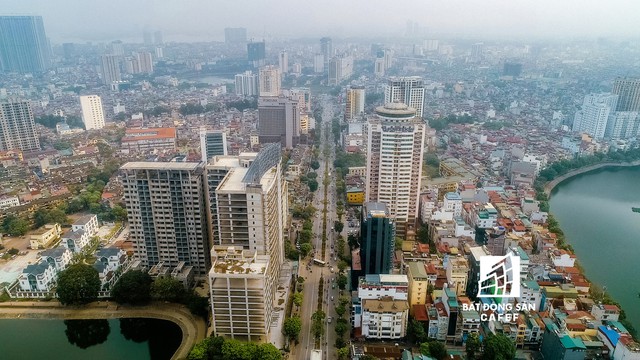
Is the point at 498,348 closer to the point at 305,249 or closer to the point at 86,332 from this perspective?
the point at 305,249

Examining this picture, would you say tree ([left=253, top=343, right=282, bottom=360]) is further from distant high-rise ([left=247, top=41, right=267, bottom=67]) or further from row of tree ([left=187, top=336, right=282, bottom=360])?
distant high-rise ([left=247, top=41, right=267, bottom=67])

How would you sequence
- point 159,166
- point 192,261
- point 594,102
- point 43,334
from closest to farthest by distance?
point 43,334, point 159,166, point 192,261, point 594,102

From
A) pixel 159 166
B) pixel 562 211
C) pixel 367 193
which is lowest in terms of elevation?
pixel 562 211

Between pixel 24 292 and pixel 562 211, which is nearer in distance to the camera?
pixel 24 292

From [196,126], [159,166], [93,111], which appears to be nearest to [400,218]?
[159,166]

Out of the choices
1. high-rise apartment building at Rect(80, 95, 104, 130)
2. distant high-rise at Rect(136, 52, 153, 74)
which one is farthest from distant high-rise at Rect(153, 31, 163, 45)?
high-rise apartment building at Rect(80, 95, 104, 130)

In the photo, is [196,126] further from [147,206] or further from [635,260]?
[635,260]
